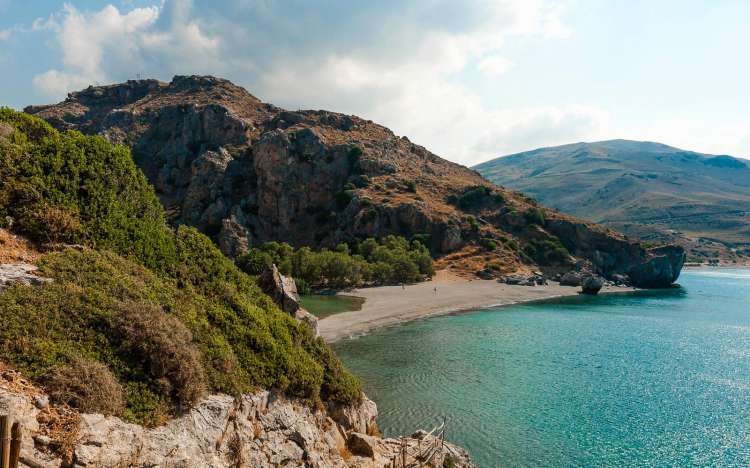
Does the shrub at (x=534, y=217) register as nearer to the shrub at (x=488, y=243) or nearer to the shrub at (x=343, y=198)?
the shrub at (x=488, y=243)

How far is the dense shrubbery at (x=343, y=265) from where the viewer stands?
78688 mm

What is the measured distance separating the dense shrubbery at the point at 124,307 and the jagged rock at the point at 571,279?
89892mm

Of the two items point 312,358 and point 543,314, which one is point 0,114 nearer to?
point 312,358

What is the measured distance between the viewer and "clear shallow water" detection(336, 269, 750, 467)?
79.3 ft

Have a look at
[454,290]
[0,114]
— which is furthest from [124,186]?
[454,290]

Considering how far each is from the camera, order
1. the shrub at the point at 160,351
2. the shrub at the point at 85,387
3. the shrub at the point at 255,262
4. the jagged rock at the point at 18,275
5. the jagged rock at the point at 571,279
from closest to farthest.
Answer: the shrub at the point at 85,387
the jagged rock at the point at 18,275
the shrub at the point at 160,351
the shrub at the point at 255,262
the jagged rock at the point at 571,279

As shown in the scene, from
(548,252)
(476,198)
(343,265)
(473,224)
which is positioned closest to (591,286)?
(548,252)

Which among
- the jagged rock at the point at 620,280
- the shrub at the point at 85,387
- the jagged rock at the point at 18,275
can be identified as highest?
the jagged rock at the point at 18,275

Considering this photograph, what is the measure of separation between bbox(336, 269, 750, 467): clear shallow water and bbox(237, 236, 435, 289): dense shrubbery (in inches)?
948

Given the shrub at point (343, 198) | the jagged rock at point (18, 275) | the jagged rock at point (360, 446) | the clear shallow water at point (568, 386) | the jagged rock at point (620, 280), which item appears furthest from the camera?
the shrub at point (343, 198)

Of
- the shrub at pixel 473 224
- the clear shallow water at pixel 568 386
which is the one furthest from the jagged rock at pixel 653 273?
the clear shallow water at pixel 568 386

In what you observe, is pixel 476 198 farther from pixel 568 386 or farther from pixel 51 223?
pixel 51 223

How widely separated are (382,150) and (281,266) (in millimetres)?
Answer: 73074

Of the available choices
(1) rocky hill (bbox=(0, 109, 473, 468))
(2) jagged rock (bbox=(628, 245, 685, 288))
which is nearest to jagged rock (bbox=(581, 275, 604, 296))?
(2) jagged rock (bbox=(628, 245, 685, 288))
